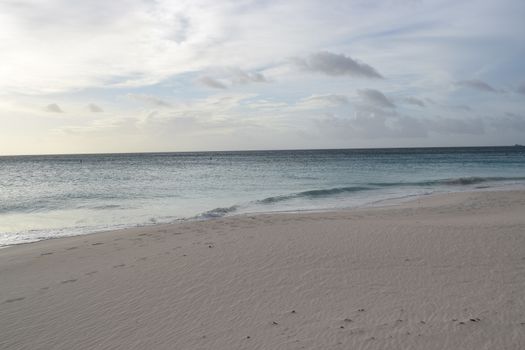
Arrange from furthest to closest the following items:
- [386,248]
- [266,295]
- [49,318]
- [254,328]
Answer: [386,248] < [266,295] < [49,318] < [254,328]

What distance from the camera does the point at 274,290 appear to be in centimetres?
631


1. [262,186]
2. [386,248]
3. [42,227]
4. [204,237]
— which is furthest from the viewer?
[262,186]

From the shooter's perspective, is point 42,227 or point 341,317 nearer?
point 341,317

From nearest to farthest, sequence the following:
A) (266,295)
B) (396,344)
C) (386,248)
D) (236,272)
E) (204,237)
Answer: (396,344), (266,295), (236,272), (386,248), (204,237)

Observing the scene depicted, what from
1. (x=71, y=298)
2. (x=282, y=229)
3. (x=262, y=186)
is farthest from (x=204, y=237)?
(x=262, y=186)

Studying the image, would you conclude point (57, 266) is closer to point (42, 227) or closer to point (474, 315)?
point (42, 227)

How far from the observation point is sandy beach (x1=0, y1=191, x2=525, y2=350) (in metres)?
4.89

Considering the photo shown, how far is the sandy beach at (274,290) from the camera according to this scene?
4.89m

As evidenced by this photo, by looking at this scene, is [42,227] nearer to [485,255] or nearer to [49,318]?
[49,318]

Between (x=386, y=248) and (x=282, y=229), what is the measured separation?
3.17m

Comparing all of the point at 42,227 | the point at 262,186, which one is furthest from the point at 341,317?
the point at 262,186

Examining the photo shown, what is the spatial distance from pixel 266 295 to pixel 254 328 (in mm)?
1063

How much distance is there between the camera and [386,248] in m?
8.45

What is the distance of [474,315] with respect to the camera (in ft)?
17.0
